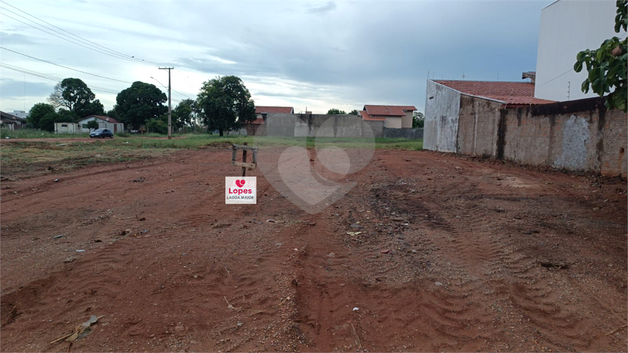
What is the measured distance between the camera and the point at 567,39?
1631cm

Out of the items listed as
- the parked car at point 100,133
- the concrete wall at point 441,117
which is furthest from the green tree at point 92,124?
the concrete wall at point 441,117

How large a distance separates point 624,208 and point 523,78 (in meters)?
25.3

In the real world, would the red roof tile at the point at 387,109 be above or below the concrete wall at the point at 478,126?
above

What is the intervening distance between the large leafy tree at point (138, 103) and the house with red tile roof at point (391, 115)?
108 ft

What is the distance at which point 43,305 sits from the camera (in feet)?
12.1

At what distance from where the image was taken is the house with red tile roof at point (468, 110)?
592 inches

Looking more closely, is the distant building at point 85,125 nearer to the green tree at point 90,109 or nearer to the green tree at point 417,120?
the green tree at point 90,109

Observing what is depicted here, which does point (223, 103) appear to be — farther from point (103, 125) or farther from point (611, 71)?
point (611, 71)

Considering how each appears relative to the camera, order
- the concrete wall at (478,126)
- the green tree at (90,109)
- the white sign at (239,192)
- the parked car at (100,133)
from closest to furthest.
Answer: the white sign at (239,192), the concrete wall at (478,126), the parked car at (100,133), the green tree at (90,109)

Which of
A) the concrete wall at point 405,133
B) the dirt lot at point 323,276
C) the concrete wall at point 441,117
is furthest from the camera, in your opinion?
the concrete wall at point 405,133

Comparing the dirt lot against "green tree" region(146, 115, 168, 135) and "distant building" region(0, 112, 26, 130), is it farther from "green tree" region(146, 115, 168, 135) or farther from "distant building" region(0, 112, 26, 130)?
"distant building" region(0, 112, 26, 130)

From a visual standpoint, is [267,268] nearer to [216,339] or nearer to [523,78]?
[216,339]

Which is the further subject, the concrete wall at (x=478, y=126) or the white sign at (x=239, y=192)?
the concrete wall at (x=478, y=126)

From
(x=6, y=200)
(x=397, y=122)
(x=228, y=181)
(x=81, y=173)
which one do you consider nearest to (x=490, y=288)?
(x=228, y=181)
